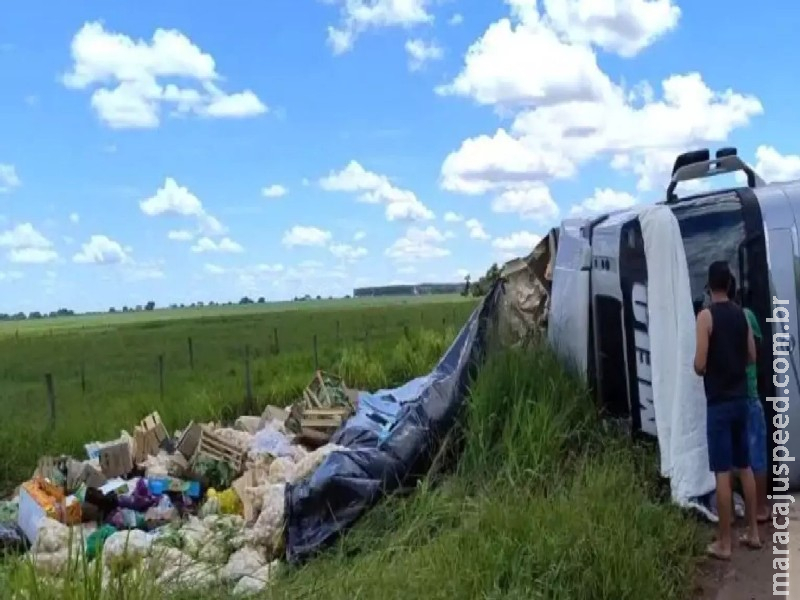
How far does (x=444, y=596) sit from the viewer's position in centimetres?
427

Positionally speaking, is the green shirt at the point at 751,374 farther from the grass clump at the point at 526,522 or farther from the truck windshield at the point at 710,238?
the grass clump at the point at 526,522

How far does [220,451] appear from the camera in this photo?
9164 mm

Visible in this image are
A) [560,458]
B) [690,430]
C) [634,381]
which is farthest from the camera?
[634,381]

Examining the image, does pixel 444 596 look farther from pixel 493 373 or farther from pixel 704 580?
pixel 493 373

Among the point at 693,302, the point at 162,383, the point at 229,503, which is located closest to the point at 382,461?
the point at 229,503

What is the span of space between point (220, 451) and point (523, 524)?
16.5 feet

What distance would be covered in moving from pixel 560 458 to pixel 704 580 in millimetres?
1609

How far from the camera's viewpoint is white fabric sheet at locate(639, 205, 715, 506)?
5855mm

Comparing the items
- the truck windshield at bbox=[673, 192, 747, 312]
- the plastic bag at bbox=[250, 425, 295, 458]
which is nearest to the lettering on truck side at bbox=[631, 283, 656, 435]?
the truck windshield at bbox=[673, 192, 747, 312]

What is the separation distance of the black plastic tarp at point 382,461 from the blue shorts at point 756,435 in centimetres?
237

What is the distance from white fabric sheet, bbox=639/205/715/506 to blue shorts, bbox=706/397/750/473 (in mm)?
451

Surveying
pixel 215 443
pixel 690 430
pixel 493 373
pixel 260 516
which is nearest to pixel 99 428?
pixel 215 443

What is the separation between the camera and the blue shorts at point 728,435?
5332mm

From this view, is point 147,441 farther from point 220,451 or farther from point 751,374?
point 751,374
